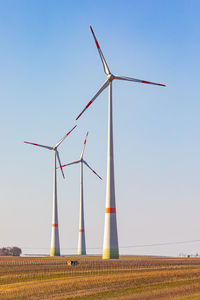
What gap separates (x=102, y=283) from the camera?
6681 cm

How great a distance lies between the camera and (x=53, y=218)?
537ft

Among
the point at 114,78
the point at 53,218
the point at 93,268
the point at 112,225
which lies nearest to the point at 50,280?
the point at 93,268

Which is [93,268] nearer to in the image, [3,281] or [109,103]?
[3,281]

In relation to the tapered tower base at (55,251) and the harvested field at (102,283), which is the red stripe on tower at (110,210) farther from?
the tapered tower base at (55,251)

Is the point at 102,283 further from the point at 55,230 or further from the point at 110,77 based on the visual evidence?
the point at 55,230

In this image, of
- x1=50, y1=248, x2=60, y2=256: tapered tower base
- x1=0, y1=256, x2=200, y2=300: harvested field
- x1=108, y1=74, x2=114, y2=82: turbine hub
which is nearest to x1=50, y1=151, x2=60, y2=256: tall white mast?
x1=50, y1=248, x2=60, y2=256: tapered tower base

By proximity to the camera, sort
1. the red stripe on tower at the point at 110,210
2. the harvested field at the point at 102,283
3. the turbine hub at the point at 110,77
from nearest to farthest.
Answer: the harvested field at the point at 102,283 → the red stripe on tower at the point at 110,210 → the turbine hub at the point at 110,77

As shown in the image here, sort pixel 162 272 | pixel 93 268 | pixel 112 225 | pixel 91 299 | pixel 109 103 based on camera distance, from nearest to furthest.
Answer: pixel 91 299, pixel 162 272, pixel 93 268, pixel 112 225, pixel 109 103

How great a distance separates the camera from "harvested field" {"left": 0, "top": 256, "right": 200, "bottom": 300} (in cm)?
5947

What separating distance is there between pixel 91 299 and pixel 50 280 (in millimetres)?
16280

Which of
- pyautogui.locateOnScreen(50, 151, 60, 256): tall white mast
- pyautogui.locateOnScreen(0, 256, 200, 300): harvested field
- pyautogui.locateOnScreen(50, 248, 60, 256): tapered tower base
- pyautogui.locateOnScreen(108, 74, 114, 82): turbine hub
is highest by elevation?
pyautogui.locateOnScreen(108, 74, 114, 82): turbine hub

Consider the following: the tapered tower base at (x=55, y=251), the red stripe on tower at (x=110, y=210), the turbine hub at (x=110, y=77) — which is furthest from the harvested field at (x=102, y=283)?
the tapered tower base at (x=55, y=251)

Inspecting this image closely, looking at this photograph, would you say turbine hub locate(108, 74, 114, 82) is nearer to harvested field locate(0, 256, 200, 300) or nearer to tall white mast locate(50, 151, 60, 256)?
harvested field locate(0, 256, 200, 300)

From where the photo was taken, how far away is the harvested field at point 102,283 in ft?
195
